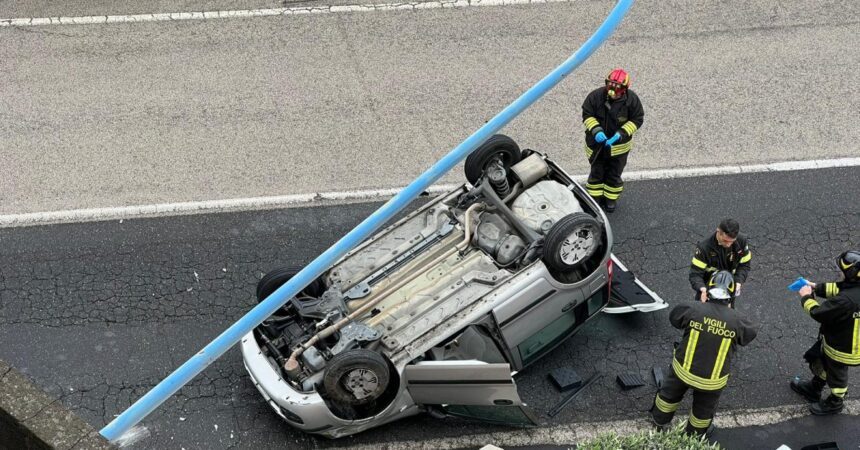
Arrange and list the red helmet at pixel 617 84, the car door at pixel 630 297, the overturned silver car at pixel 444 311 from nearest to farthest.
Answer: the overturned silver car at pixel 444 311 < the car door at pixel 630 297 < the red helmet at pixel 617 84

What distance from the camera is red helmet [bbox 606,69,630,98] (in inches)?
344

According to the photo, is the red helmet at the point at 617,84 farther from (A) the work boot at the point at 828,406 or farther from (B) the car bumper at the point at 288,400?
(B) the car bumper at the point at 288,400

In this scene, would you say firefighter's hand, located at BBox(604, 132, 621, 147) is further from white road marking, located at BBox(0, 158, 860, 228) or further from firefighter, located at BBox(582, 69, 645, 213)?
white road marking, located at BBox(0, 158, 860, 228)

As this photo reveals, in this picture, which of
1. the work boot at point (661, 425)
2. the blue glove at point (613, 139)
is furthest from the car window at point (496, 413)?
the blue glove at point (613, 139)

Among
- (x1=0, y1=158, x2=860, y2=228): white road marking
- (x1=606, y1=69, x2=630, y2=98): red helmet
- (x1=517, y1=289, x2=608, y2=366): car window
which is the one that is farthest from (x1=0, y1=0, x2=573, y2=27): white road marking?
(x1=517, y1=289, x2=608, y2=366): car window

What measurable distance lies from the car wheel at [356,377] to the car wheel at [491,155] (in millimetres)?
2257

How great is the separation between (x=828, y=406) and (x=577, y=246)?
102 inches

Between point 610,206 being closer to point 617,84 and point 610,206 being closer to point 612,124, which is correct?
point 612,124

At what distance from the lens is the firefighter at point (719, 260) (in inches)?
297

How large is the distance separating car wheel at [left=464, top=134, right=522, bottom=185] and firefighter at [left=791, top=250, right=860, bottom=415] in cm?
281

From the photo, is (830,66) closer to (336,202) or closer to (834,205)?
(834,205)

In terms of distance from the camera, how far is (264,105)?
36.1ft

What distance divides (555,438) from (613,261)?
1898mm

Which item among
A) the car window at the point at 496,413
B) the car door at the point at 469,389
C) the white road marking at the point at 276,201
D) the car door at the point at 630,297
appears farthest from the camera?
the white road marking at the point at 276,201
